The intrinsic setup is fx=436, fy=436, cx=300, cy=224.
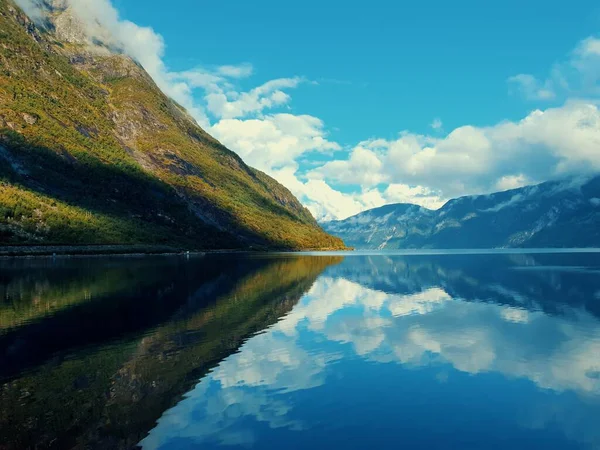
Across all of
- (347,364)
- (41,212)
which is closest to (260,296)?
(347,364)

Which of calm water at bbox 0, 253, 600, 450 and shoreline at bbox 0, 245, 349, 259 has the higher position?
shoreline at bbox 0, 245, 349, 259

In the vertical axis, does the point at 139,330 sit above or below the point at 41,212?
below

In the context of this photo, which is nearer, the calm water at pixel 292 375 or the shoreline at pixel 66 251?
the calm water at pixel 292 375

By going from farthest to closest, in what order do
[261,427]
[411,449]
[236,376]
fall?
1. [236,376]
2. [261,427]
3. [411,449]

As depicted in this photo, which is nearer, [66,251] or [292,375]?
[292,375]

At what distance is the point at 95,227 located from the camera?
19762 centimetres

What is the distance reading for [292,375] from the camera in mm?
28328

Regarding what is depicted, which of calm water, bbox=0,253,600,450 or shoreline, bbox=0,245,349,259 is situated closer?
calm water, bbox=0,253,600,450

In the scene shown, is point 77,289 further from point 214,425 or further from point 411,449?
point 411,449

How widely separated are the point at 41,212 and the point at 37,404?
18009cm

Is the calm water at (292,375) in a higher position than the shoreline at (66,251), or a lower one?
lower

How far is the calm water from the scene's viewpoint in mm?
19266

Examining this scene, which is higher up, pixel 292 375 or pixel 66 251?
pixel 66 251

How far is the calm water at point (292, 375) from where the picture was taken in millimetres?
19266
